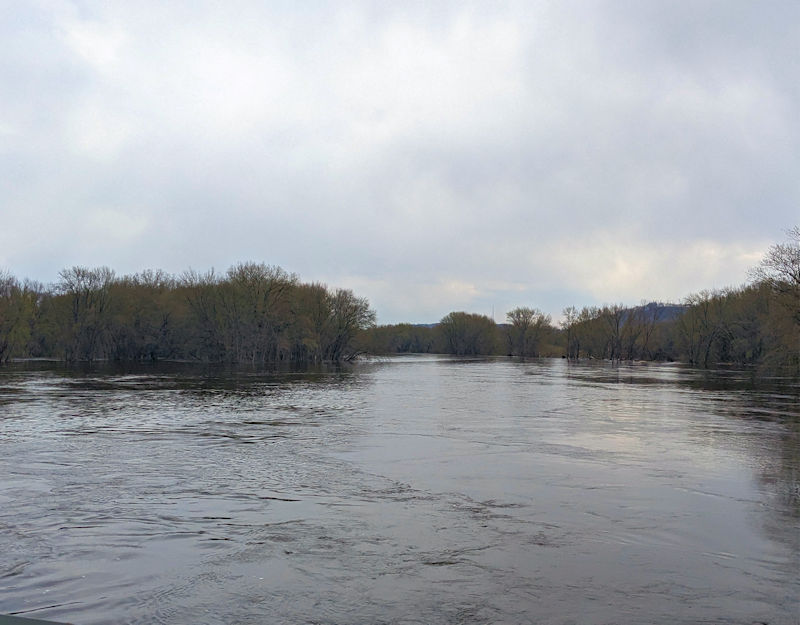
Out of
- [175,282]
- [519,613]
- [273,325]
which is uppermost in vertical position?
[175,282]

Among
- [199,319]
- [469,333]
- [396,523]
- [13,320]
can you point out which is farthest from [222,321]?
[469,333]

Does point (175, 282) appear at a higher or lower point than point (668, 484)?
higher

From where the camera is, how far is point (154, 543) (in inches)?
285

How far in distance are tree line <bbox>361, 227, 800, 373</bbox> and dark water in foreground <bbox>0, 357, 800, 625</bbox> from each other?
39428 millimetres

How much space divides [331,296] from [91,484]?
74.4m

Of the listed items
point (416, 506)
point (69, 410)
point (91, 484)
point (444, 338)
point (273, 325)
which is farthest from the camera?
point (444, 338)

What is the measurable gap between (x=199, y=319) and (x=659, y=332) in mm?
79841

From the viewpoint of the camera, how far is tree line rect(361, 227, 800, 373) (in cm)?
5088

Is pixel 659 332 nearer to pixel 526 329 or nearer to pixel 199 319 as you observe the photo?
pixel 526 329

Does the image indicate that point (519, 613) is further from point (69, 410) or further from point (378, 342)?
point (378, 342)

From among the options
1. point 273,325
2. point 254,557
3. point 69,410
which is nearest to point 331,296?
point 273,325

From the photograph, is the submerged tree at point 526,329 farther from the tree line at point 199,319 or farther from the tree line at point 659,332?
the tree line at point 199,319

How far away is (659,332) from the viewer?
11569 centimetres

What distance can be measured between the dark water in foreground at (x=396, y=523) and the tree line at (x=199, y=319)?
62.2 metres
